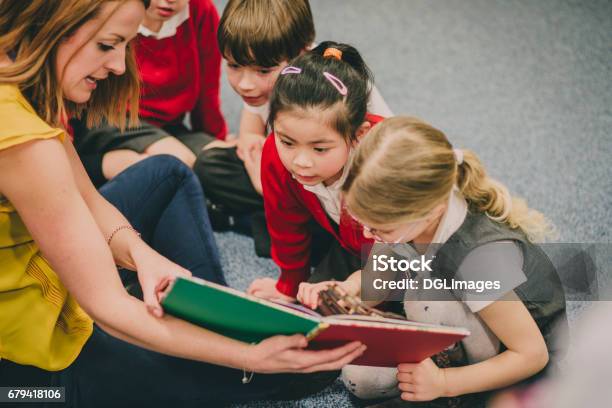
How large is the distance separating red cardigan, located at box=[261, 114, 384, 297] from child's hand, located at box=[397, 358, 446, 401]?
26cm

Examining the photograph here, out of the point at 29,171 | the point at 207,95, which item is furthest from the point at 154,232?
the point at 207,95

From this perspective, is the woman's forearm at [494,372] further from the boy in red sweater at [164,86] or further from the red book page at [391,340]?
the boy in red sweater at [164,86]

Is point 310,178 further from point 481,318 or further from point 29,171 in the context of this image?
point 29,171

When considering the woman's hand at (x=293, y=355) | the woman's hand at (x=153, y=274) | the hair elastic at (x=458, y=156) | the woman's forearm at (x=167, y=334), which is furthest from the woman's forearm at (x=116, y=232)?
the hair elastic at (x=458, y=156)

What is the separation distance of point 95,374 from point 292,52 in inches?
28.6

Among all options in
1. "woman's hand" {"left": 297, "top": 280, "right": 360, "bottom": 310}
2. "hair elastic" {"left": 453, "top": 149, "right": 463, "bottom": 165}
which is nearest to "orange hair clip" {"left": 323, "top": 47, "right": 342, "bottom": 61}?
"hair elastic" {"left": 453, "top": 149, "right": 463, "bottom": 165}

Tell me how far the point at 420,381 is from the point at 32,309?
59 centimetres

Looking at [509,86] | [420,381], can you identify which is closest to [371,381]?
[420,381]

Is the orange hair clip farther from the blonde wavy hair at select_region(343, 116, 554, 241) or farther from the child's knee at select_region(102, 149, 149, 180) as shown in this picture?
the child's knee at select_region(102, 149, 149, 180)

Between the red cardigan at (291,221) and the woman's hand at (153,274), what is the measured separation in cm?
31

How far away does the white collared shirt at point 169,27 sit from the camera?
1456 millimetres

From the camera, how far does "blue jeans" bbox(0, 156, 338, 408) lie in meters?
0.98

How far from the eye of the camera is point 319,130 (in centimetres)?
105

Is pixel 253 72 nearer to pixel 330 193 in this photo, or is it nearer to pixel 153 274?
pixel 330 193
